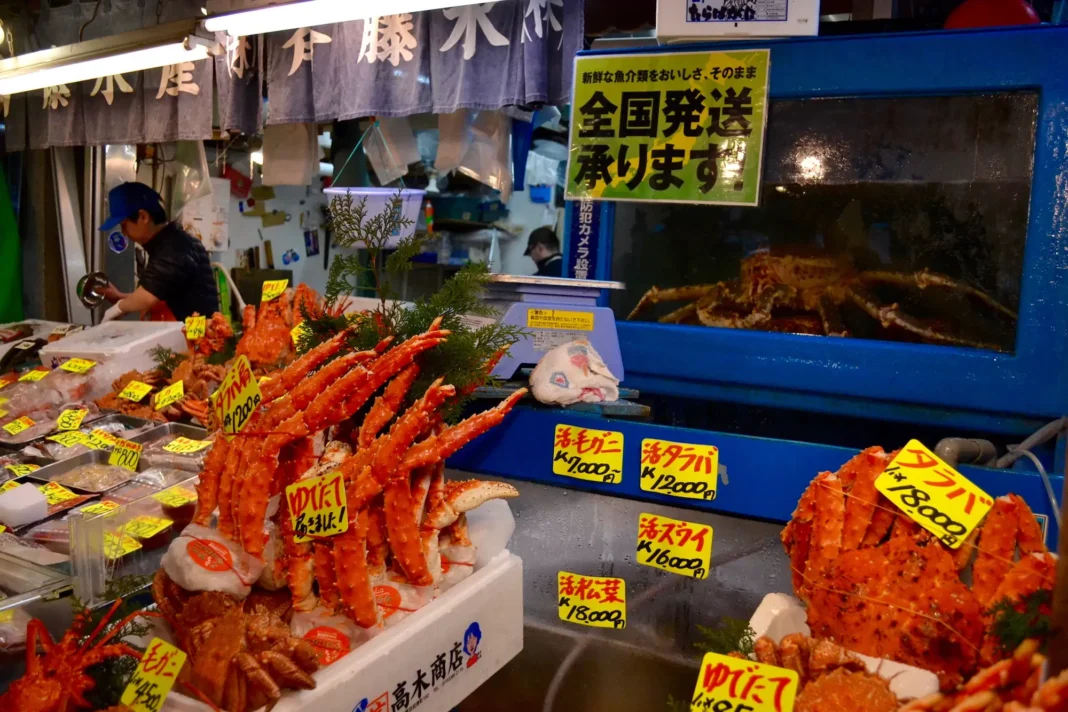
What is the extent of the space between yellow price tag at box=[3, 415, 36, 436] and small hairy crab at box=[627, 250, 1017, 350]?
2431mm

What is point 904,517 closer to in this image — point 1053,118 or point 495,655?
point 495,655

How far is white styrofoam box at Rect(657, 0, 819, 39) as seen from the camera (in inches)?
75.4

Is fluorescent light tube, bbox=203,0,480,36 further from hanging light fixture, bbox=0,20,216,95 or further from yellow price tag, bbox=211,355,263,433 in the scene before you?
yellow price tag, bbox=211,355,263,433

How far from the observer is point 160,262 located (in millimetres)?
4176

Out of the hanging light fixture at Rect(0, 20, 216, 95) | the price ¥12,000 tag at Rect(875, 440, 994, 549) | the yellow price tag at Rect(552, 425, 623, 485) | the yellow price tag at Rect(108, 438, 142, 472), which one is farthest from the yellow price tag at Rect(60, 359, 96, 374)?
the price ¥12,000 tag at Rect(875, 440, 994, 549)

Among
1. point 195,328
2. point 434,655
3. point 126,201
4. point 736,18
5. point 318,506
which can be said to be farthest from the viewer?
point 126,201

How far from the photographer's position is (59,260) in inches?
227

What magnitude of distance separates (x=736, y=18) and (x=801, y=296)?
74cm

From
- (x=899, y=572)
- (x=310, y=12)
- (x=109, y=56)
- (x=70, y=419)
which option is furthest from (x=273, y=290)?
(x=899, y=572)

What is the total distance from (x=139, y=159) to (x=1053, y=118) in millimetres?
5576

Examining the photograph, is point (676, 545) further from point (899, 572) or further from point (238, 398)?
point (238, 398)

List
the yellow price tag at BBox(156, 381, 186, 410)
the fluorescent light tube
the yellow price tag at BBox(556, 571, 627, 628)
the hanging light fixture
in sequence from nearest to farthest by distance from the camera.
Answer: the yellow price tag at BBox(556, 571, 627, 628), the fluorescent light tube, the yellow price tag at BBox(156, 381, 186, 410), the hanging light fixture

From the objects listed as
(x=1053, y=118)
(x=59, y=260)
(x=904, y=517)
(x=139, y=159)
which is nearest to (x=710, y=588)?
(x=904, y=517)

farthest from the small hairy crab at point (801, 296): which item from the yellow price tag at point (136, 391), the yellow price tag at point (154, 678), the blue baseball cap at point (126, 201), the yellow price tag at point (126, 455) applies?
the blue baseball cap at point (126, 201)
